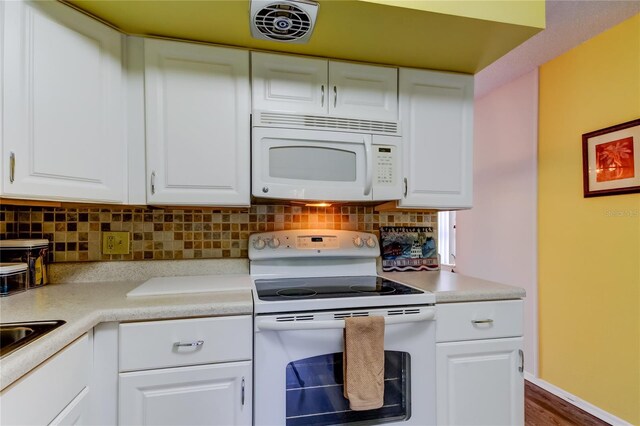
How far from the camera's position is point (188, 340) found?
1.11 m

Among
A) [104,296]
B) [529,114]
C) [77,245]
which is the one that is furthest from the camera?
[529,114]

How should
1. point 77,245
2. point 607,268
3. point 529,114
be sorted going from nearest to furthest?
point 77,245 → point 607,268 → point 529,114

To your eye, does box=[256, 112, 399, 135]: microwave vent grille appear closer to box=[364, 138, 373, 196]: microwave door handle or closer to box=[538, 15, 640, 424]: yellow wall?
box=[364, 138, 373, 196]: microwave door handle

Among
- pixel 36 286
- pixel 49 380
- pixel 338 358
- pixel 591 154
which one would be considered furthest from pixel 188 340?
pixel 591 154

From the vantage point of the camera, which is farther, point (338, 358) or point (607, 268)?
point (607, 268)

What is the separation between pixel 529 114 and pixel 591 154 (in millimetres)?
651

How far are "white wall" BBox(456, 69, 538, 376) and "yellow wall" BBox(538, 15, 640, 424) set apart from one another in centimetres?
8

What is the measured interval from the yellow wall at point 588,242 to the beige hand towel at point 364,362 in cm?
172

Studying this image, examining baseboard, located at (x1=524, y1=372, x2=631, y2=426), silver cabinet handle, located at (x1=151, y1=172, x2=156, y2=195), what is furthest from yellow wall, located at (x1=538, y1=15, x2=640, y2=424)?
silver cabinet handle, located at (x1=151, y1=172, x2=156, y2=195)

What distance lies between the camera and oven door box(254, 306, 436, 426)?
3.84 feet

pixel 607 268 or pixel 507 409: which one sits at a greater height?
pixel 607 268

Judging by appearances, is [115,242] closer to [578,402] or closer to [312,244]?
[312,244]

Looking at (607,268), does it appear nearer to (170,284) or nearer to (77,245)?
(170,284)

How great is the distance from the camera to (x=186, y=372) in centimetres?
110
